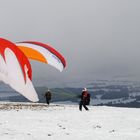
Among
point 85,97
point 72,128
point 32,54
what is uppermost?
point 32,54

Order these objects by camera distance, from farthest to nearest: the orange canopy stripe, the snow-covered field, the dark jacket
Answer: the dark jacket
the orange canopy stripe
the snow-covered field

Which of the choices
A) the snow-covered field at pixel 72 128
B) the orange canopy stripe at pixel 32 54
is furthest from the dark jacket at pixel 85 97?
the snow-covered field at pixel 72 128

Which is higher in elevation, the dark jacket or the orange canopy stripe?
the orange canopy stripe

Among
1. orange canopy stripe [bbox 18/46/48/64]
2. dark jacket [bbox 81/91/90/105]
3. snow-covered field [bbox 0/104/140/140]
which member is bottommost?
snow-covered field [bbox 0/104/140/140]

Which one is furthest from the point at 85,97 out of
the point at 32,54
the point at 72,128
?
the point at 72,128

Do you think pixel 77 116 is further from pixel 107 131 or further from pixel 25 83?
pixel 25 83

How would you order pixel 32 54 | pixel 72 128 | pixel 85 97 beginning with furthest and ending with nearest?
pixel 85 97 → pixel 32 54 → pixel 72 128

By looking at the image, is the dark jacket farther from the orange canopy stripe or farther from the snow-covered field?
the snow-covered field

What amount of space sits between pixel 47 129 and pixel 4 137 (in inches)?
149

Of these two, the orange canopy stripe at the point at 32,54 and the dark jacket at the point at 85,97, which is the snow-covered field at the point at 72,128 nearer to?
the orange canopy stripe at the point at 32,54

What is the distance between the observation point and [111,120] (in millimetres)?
29656

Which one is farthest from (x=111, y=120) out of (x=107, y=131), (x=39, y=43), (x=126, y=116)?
(x=39, y=43)

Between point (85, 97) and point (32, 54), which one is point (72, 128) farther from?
point (85, 97)

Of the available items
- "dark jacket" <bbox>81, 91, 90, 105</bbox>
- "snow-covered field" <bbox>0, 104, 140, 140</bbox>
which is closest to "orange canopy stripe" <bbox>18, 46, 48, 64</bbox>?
"snow-covered field" <bbox>0, 104, 140, 140</bbox>
